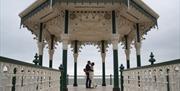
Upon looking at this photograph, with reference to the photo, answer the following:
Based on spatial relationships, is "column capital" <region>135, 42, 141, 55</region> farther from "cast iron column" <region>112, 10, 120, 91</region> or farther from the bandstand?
"cast iron column" <region>112, 10, 120, 91</region>

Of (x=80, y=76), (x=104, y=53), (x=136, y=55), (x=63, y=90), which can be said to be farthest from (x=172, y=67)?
(x=80, y=76)

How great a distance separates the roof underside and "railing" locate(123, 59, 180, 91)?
4.21 metres

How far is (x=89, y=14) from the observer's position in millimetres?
11586

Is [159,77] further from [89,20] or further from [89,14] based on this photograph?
[89,20]

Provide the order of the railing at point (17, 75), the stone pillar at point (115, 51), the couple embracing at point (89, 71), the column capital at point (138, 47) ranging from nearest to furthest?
1. the railing at point (17, 75)
2. the stone pillar at point (115, 51)
3. the couple embracing at point (89, 71)
4. the column capital at point (138, 47)

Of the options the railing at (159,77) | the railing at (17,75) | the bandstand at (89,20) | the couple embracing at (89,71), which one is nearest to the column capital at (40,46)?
the bandstand at (89,20)

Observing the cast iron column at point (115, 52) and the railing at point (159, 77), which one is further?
the cast iron column at point (115, 52)

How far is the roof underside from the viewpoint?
34.6ft

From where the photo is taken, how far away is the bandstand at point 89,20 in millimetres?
10766

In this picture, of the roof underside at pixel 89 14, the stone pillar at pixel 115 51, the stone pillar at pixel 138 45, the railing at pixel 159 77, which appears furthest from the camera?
the stone pillar at pixel 138 45

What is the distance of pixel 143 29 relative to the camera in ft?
47.2

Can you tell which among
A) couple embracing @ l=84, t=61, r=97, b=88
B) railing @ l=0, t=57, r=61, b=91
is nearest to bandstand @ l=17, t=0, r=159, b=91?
couple embracing @ l=84, t=61, r=97, b=88

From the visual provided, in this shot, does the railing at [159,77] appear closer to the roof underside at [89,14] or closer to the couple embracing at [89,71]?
the roof underside at [89,14]

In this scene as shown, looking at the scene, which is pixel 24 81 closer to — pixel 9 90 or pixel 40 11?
pixel 9 90
